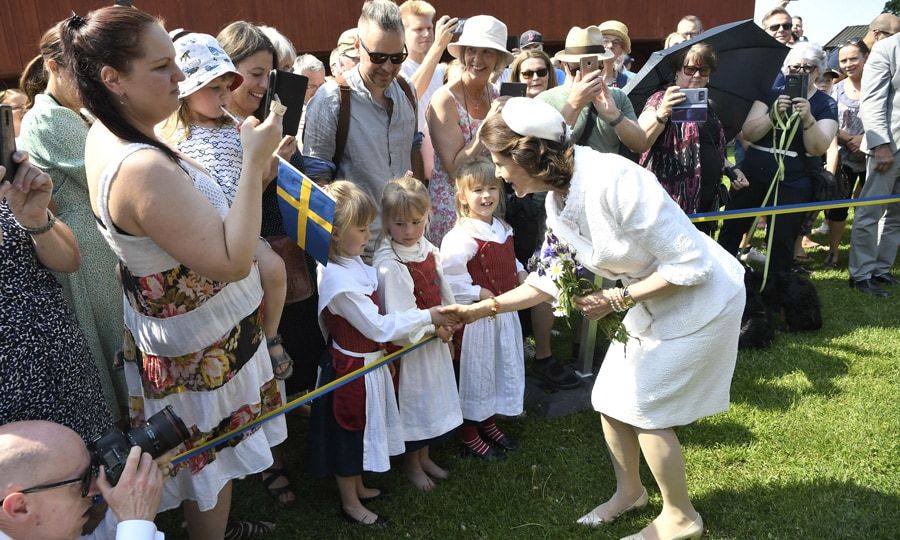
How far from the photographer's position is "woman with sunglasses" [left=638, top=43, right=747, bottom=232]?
15.6 feet

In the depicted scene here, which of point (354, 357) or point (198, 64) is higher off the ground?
point (198, 64)

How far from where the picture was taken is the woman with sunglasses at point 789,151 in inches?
215

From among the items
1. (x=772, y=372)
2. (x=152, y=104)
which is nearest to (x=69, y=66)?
(x=152, y=104)

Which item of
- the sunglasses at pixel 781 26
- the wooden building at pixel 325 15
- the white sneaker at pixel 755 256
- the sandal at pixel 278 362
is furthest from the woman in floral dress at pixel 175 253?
the wooden building at pixel 325 15

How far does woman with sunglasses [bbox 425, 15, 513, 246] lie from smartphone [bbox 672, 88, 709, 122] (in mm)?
1174

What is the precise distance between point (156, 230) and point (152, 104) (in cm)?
39

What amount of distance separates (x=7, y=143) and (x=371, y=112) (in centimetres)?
207

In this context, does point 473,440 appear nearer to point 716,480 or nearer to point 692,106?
point 716,480

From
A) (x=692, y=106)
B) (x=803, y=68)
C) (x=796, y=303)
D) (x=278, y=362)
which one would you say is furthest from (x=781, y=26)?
(x=278, y=362)

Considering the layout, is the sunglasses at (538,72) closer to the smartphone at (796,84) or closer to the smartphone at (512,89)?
the smartphone at (512,89)

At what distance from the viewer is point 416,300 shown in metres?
3.52

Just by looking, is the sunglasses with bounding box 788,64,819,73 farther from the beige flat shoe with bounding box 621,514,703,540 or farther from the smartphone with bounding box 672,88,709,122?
the beige flat shoe with bounding box 621,514,703,540

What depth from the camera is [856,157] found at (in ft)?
23.9

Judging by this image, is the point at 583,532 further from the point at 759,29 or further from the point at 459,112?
the point at 759,29
